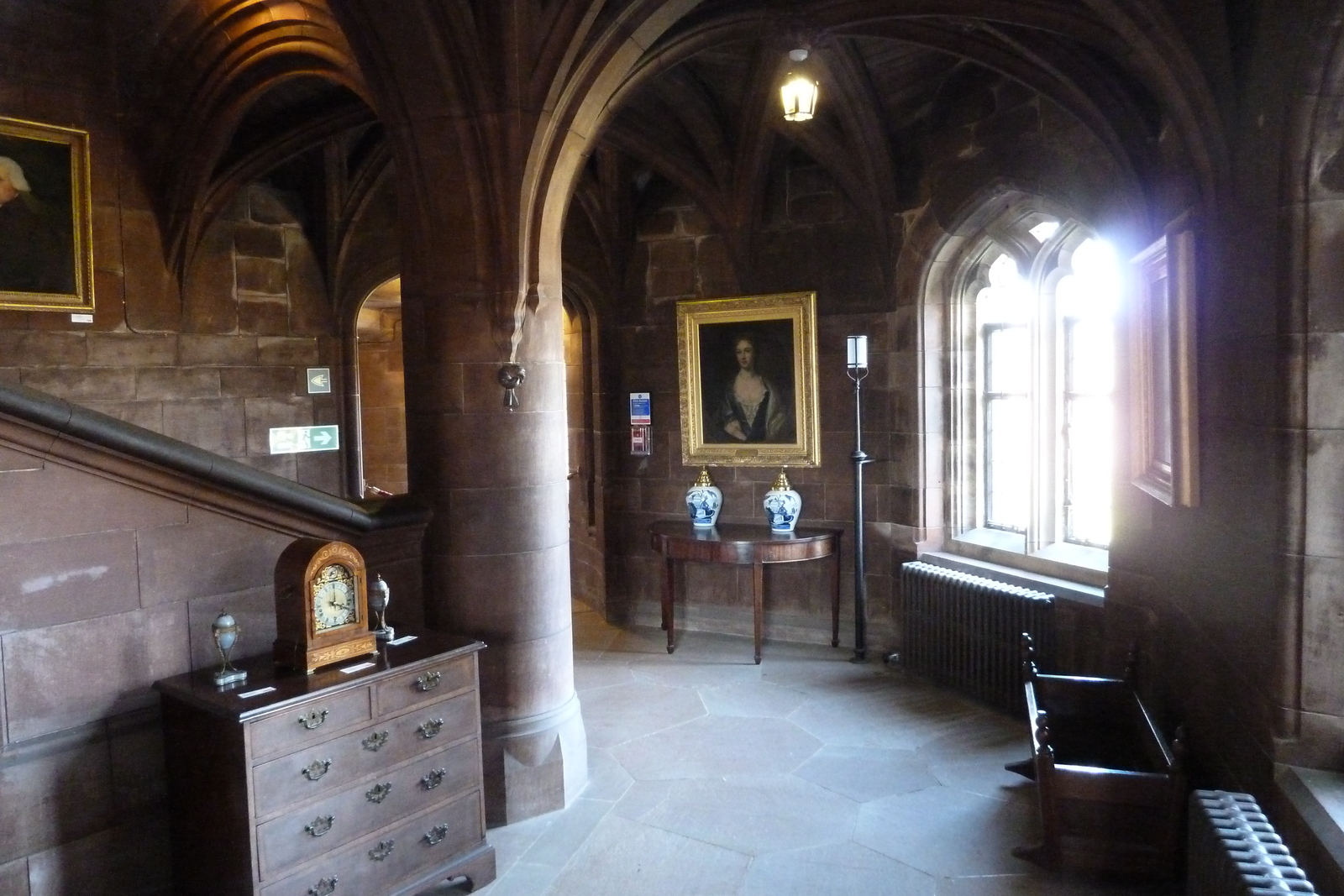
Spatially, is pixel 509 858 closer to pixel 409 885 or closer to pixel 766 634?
pixel 409 885

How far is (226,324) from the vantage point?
7.02 meters

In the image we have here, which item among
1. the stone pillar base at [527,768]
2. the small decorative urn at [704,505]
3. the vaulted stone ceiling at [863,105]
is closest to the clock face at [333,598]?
the stone pillar base at [527,768]

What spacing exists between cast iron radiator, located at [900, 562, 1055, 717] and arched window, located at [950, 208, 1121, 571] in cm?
41

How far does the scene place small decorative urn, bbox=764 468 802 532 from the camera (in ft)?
20.9

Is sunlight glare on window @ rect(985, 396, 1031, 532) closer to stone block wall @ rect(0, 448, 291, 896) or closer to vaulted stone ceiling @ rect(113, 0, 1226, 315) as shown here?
vaulted stone ceiling @ rect(113, 0, 1226, 315)

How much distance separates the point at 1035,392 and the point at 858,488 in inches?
49.8

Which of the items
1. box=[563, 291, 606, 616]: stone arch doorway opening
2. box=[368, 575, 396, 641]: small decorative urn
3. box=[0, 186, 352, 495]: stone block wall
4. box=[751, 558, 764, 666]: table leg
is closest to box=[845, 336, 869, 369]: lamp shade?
box=[751, 558, 764, 666]: table leg

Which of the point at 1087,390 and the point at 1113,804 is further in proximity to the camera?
the point at 1087,390

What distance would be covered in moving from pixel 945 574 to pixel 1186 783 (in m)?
2.51

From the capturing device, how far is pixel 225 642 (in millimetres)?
2924

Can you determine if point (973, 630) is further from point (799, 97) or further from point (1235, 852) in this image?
point (799, 97)

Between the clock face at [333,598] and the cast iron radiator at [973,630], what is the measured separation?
141 inches

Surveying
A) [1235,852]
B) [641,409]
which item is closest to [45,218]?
[641,409]

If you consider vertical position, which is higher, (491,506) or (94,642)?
(491,506)
